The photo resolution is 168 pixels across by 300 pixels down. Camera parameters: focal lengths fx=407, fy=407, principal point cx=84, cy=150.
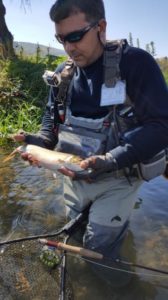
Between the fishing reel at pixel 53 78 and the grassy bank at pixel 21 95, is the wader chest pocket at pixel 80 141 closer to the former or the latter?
the fishing reel at pixel 53 78

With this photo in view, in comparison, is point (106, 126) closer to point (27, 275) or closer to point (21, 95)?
point (27, 275)

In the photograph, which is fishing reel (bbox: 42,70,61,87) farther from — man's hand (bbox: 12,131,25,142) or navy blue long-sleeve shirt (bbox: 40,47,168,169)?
navy blue long-sleeve shirt (bbox: 40,47,168,169)

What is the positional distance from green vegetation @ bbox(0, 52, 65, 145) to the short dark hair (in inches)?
211

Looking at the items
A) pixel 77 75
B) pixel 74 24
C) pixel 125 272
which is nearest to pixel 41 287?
pixel 125 272

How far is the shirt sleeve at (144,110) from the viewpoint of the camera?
3.04m

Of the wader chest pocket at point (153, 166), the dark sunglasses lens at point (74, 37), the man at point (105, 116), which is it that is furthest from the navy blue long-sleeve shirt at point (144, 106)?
the dark sunglasses lens at point (74, 37)

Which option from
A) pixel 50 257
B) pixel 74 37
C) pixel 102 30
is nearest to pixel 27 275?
pixel 50 257

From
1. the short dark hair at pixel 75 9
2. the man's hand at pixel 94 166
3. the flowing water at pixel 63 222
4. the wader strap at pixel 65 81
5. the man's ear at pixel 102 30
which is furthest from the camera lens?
the flowing water at pixel 63 222

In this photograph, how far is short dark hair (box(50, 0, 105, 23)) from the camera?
10.4 feet

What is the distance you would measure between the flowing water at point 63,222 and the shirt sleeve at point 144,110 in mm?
1340

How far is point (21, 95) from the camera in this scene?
10.3 metres

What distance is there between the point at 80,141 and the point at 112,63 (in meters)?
0.72

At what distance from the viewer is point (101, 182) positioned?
138 inches

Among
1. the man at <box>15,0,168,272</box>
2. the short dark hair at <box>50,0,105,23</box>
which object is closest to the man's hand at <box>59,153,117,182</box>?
the man at <box>15,0,168,272</box>
